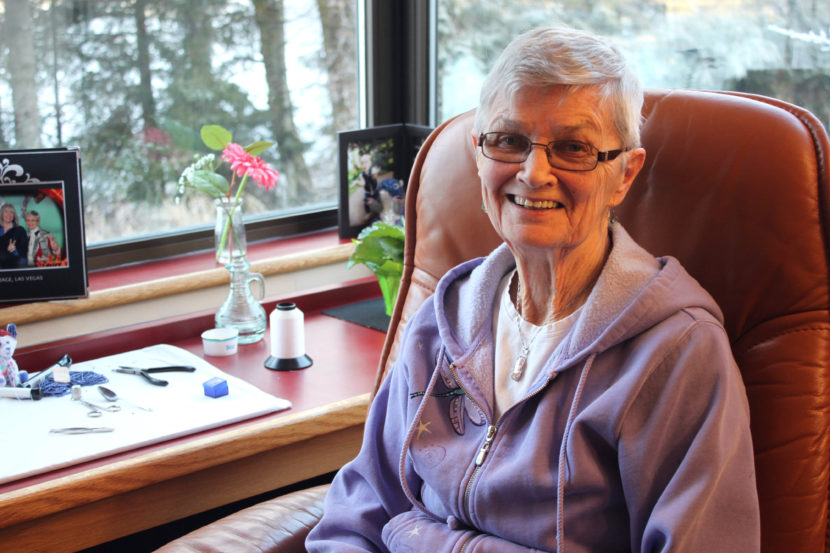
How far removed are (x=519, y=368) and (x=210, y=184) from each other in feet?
3.56

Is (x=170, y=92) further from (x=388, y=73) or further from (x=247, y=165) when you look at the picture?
(x=388, y=73)

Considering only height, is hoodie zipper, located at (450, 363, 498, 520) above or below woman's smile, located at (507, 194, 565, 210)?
below

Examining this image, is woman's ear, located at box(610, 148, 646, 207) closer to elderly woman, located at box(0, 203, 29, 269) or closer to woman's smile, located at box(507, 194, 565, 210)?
woman's smile, located at box(507, 194, 565, 210)

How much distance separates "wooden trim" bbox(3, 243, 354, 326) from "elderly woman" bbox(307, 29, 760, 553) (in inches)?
35.8

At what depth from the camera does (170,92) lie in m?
2.29

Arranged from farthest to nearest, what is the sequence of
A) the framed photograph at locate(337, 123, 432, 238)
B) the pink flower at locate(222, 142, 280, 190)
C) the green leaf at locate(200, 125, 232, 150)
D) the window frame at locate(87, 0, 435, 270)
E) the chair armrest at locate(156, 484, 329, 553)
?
the window frame at locate(87, 0, 435, 270) → the framed photograph at locate(337, 123, 432, 238) → the green leaf at locate(200, 125, 232, 150) → the pink flower at locate(222, 142, 280, 190) → the chair armrest at locate(156, 484, 329, 553)

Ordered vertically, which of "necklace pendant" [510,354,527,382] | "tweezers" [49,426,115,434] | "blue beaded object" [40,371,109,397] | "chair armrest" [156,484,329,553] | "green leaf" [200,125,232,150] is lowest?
"chair armrest" [156,484,329,553]

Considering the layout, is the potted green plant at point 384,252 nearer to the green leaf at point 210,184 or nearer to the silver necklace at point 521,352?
the green leaf at point 210,184

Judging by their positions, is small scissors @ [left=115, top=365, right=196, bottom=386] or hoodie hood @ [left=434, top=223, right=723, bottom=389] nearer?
Result: hoodie hood @ [left=434, top=223, right=723, bottom=389]

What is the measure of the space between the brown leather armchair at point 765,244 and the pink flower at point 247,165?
104 cm

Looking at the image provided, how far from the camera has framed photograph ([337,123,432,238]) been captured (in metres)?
2.44

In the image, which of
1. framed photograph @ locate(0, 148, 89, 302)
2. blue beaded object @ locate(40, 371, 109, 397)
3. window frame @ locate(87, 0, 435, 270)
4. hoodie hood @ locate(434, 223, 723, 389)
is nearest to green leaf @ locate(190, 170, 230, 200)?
framed photograph @ locate(0, 148, 89, 302)

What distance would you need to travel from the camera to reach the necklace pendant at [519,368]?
125 centimetres

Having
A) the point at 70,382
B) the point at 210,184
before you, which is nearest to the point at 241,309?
the point at 210,184
